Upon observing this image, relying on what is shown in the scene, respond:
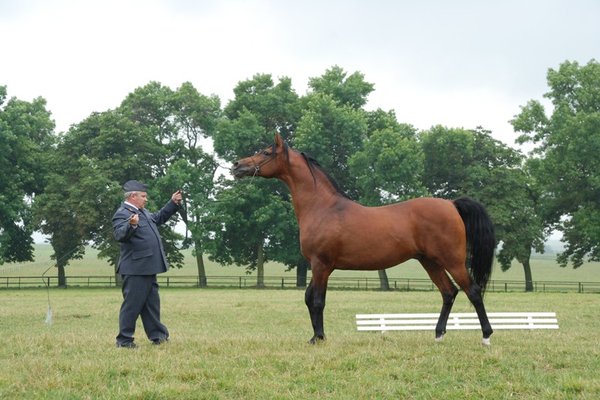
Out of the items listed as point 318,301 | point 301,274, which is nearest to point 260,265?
point 301,274

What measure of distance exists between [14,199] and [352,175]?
24817 mm

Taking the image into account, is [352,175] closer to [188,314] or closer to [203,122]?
[203,122]

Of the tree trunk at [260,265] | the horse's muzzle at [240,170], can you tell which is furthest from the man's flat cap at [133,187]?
the tree trunk at [260,265]

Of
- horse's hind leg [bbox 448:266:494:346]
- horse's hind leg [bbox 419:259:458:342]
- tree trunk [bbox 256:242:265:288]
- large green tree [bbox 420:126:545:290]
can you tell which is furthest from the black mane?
large green tree [bbox 420:126:545:290]

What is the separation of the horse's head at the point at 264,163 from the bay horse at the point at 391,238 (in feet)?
0.05

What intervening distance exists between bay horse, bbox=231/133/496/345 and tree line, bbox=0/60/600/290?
114 ft

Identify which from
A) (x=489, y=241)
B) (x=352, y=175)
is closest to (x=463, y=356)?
(x=489, y=241)

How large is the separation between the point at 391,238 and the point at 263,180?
121ft

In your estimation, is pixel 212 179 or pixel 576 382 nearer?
pixel 576 382

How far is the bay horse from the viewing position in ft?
31.2

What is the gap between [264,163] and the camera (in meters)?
9.98

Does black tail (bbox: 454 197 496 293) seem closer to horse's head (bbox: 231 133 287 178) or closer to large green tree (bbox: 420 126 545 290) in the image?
horse's head (bbox: 231 133 287 178)

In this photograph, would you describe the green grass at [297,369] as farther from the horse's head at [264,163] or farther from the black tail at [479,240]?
the horse's head at [264,163]

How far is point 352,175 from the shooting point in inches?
1845
